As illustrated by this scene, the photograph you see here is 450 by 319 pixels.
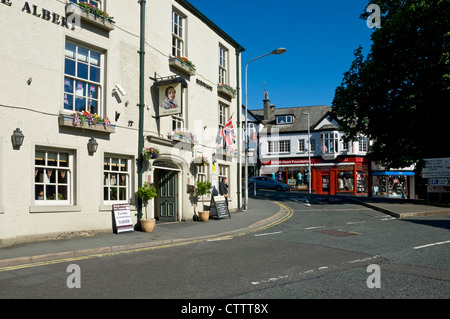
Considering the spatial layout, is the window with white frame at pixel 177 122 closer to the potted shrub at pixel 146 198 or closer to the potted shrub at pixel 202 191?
the potted shrub at pixel 202 191

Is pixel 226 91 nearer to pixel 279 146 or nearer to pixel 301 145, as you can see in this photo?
pixel 301 145

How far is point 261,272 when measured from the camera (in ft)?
21.9

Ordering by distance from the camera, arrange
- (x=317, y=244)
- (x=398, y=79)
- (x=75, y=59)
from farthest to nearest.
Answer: (x=398, y=79)
(x=75, y=59)
(x=317, y=244)

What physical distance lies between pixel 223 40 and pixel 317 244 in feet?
45.5

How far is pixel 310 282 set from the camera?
5961 mm

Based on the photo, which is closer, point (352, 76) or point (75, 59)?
point (75, 59)

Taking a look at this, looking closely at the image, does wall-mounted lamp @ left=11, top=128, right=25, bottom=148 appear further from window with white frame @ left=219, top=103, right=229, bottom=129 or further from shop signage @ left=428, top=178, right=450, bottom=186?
shop signage @ left=428, top=178, right=450, bottom=186

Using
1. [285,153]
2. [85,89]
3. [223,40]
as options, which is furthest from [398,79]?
[285,153]

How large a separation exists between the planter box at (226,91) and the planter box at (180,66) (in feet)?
9.39

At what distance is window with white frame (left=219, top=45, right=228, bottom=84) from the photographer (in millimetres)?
20219

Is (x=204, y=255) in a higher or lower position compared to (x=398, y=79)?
lower

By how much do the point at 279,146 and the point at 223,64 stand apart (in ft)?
97.1

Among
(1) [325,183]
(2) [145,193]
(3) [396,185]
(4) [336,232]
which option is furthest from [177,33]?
(3) [396,185]
